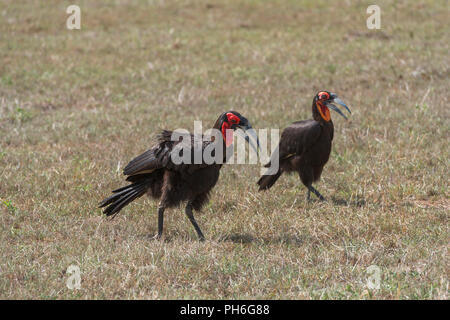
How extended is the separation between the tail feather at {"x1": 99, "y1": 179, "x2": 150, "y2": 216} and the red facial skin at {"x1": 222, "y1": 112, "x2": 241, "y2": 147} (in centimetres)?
99

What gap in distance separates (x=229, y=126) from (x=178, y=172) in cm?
69

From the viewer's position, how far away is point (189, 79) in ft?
43.5

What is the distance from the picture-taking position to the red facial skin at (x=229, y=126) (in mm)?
6172

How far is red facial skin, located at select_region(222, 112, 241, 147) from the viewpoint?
243 inches

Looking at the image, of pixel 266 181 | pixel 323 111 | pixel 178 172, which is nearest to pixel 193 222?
pixel 178 172

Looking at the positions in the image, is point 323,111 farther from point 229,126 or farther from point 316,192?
point 229,126

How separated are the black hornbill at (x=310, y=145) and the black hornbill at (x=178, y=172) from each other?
147 cm

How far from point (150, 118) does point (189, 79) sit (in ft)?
9.01

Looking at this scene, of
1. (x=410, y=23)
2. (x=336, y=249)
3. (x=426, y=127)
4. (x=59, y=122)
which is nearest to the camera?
(x=336, y=249)

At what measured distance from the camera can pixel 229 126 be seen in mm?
6234
